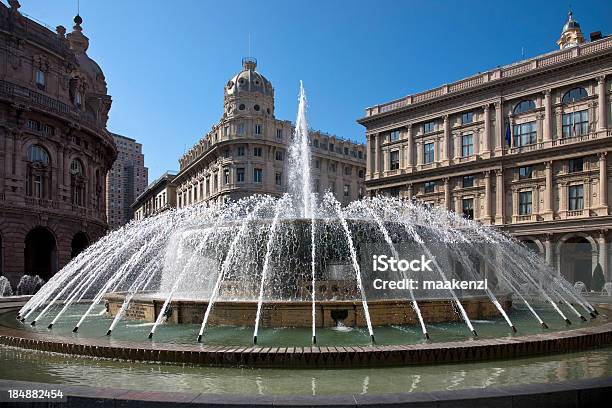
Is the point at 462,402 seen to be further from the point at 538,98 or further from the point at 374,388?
the point at 538,98

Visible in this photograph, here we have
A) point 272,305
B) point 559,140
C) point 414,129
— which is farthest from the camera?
point 414,129

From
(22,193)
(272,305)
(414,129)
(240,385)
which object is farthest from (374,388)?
(414,129)

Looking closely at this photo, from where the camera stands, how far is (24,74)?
40.6 metres

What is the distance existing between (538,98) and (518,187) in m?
7.74

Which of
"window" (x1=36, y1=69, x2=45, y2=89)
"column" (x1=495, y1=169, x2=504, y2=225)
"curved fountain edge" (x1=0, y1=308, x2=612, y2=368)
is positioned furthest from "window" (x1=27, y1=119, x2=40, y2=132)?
"column" (x1=495, y1=169, x2=504, y2=225)

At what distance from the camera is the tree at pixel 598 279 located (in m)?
38.2

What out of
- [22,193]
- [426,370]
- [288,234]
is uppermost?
[22,193]

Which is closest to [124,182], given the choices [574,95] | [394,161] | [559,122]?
[394,161]

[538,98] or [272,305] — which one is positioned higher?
[538,98]

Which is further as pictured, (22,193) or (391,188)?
(391,188)

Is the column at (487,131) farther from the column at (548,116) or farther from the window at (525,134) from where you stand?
the column at (548,116)

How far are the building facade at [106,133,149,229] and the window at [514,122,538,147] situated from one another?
454 feet

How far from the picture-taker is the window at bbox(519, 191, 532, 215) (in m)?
45.3

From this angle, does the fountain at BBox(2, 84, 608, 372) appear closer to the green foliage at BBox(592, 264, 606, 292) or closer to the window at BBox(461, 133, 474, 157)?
the green foliage at BBox(592, 264, 606, 292)
